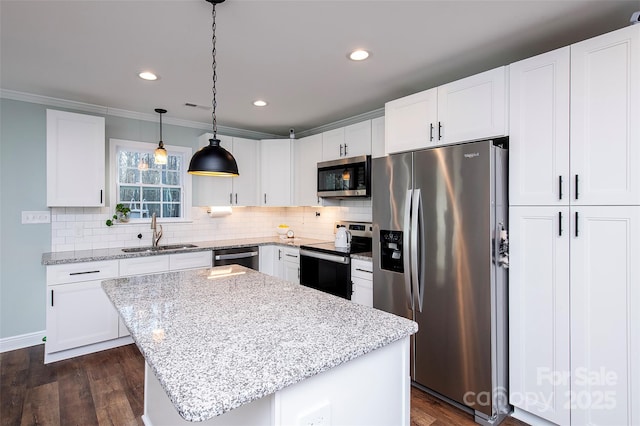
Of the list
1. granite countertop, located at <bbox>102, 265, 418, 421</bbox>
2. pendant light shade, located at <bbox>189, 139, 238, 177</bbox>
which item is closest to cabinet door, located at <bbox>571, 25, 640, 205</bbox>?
granite countertop, located at <bbox>102, 265, 418, 421</bbox>

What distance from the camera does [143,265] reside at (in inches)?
132

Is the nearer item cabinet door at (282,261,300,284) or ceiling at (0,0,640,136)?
ceiling at (0,0,640,136)

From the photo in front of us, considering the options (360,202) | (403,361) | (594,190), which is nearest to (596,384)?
(594,190)

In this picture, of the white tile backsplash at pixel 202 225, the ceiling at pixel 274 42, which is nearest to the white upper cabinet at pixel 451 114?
the ceiling at pixel 274 42

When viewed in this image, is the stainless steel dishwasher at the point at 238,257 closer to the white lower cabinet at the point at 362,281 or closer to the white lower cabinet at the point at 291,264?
the white lower cabinet at the point at 291,264

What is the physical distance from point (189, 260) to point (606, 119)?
3645 mm

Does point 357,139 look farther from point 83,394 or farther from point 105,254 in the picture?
point 83,394

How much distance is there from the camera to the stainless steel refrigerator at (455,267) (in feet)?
6.75

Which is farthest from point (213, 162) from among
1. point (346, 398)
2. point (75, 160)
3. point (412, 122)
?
point (75, 160)

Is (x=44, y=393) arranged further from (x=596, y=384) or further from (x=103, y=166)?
(x=596, y=384)

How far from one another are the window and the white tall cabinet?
11.8 ft

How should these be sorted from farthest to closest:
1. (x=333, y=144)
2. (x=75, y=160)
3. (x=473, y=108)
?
(x=333, y=144) < (x=75, y=160) < (x=473, y=108)

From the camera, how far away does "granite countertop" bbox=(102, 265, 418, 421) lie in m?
0.88

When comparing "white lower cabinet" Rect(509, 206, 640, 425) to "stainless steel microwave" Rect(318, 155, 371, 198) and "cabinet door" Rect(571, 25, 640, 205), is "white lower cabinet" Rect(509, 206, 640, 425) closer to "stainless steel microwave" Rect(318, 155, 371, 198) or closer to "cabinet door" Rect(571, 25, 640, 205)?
"cabinet door" Rect(571, 25, 640, 205)
